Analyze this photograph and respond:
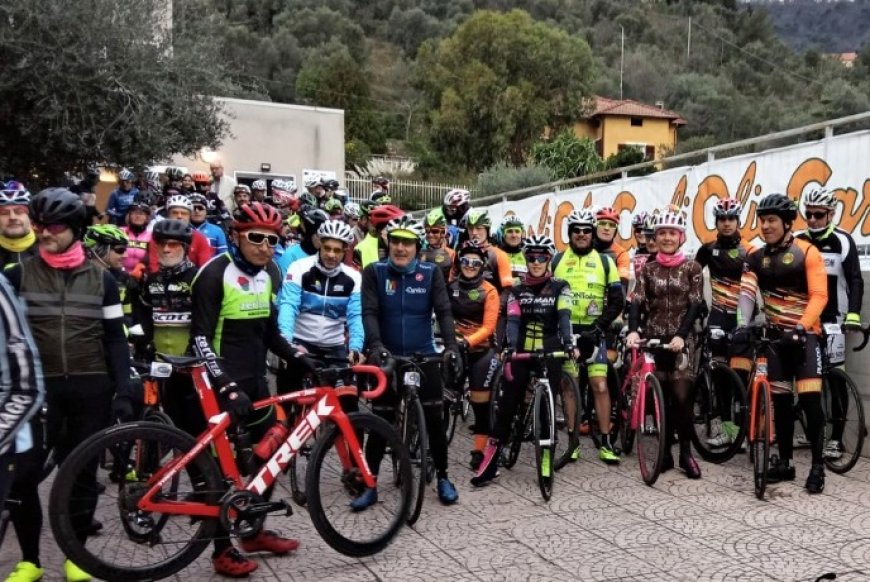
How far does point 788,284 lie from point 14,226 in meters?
5.75

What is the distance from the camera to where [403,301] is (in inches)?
235

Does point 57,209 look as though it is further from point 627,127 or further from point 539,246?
point 627,127

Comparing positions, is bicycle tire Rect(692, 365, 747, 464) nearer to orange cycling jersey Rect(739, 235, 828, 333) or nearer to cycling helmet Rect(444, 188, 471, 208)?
orange cycling jersey Rect(739, 235, 828, 333)

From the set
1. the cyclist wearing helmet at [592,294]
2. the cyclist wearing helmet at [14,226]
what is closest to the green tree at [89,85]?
the cyclist wearing helmet at [14,226]

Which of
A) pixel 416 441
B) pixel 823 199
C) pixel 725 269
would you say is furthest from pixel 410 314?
pixel 823 199

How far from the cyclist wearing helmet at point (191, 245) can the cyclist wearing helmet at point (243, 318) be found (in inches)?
55.0

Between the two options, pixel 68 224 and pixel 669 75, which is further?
pixel 669 75

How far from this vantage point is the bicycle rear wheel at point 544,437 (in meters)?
5.98

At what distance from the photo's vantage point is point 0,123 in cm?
1302

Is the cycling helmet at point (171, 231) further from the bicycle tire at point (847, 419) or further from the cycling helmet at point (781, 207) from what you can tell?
the bicycle tire at point (847, 419)

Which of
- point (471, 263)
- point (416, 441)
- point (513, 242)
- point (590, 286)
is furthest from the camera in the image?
Answer: point (513, 242)

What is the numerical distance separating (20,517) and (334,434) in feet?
5.73

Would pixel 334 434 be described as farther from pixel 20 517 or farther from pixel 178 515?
pixel 20 517

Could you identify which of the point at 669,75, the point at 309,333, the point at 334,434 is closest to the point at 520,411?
the point at 309,333
